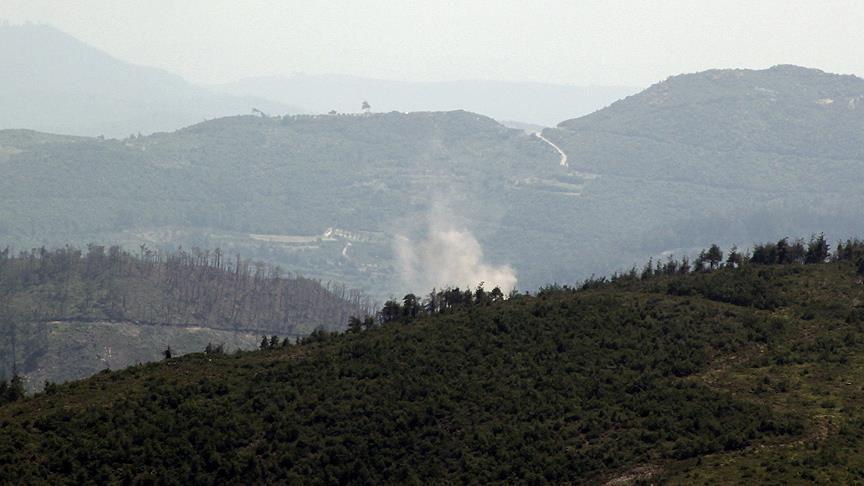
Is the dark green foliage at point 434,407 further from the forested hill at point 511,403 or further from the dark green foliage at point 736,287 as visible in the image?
the dark green foliage at point 736,287

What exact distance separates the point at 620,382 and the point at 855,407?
20.9 meters

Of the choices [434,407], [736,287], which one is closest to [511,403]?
[434,407]

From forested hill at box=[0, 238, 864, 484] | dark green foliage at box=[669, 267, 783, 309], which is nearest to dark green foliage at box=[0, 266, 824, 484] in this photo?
forested hill at box=[0, 238, 864, 484]

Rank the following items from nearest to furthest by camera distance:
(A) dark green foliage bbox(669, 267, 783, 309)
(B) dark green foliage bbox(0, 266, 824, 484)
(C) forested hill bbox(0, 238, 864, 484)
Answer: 1. (C) forested hill bbox(0, 238, 864, 484)
2. (B) dark green foliage bbox(0, 266, 824, 484)
3. (A) dark green foliage bbox(669, 267, 783, 309)

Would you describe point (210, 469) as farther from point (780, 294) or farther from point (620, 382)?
point (780, 294)

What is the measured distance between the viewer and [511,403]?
108 m

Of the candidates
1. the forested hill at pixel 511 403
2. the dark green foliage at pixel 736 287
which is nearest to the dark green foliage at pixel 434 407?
the forested hill at pixel 511 403

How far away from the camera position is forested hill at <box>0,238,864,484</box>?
93.4 metres

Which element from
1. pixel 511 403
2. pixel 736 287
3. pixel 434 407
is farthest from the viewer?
pixel 736 287

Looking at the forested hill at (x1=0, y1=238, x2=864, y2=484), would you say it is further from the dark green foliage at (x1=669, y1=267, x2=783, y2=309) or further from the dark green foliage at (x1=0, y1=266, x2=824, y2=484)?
the dark green foliage at (x1=669, y1=267, x2=783, y2=309)

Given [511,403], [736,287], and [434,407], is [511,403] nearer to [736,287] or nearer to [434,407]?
[434,407]

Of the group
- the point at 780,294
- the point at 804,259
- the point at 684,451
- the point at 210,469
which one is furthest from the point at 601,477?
the point at 804,259

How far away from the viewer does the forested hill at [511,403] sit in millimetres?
93375

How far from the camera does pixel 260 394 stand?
108 metres
